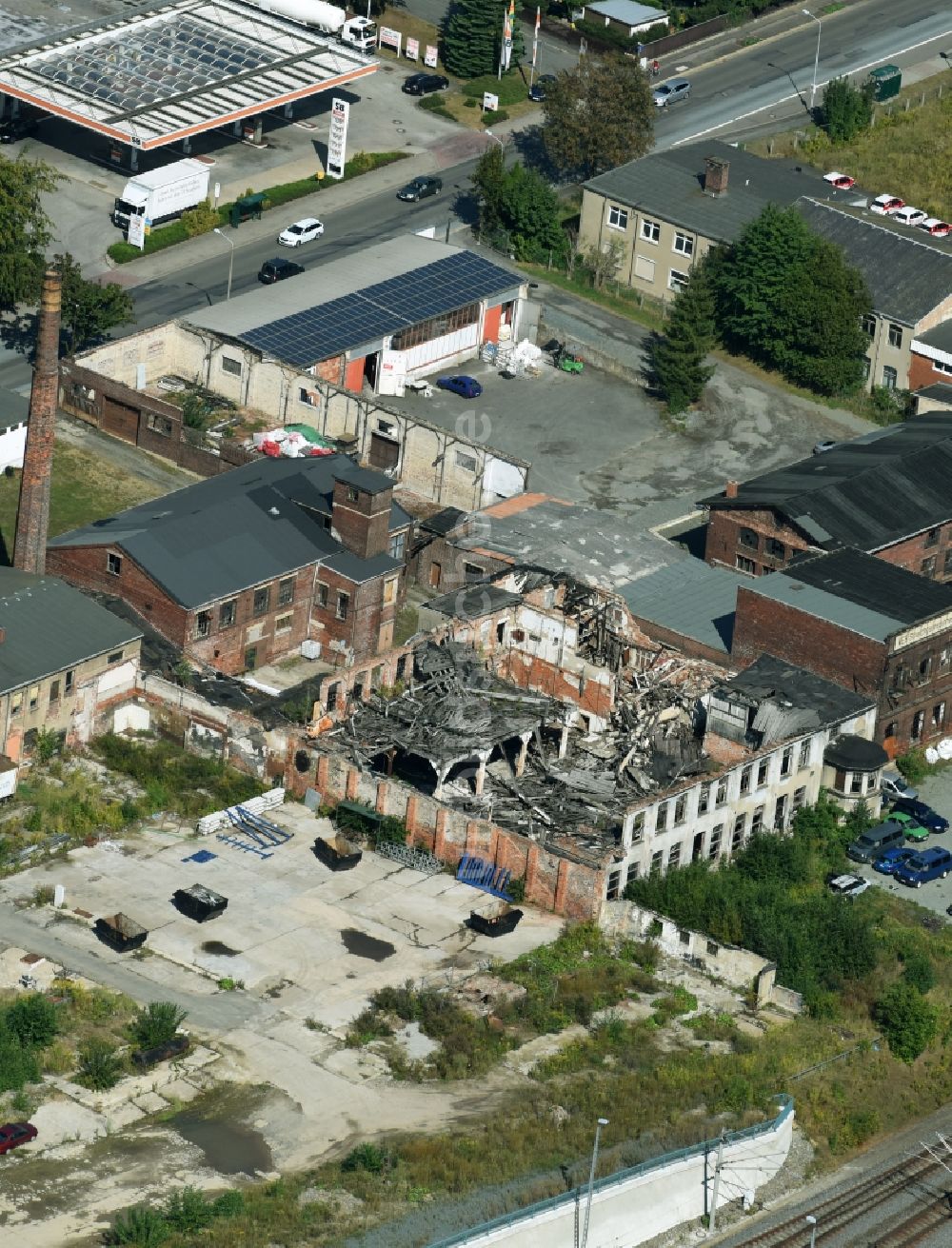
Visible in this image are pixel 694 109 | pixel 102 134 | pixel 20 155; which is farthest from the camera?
pixel 694 109

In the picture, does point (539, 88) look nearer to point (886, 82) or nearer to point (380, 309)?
point (886, 82)

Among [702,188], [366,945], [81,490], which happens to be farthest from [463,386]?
[366,945]

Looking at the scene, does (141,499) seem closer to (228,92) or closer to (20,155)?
(20,155)

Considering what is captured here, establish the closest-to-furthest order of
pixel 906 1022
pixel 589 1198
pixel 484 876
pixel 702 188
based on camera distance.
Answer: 1. pixel 589 1198
2. pixel 906 1022
3. pixel 484 876
4. pixel 702 188

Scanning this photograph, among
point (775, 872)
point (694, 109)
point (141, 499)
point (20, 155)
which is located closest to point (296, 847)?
point (775, 872)

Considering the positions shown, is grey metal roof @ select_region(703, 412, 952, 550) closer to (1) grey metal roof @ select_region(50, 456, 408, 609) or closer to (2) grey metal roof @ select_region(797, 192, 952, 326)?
(2) grey metal roof @ select_region(797, 192, 952, 326)

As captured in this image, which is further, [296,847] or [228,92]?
[228,92]

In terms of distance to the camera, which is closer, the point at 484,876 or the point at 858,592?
the point at 484,876
